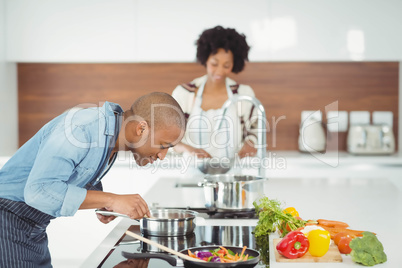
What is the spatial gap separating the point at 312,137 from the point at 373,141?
465 millimetres

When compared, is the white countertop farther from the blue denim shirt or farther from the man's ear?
the man's ear

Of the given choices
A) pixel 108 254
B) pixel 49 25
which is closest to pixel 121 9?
pixel 49 25

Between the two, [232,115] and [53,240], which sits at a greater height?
[232,115]

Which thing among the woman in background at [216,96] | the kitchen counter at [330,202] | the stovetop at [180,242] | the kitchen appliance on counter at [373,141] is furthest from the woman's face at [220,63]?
the stovetop at [180,242]

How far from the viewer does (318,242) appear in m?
1.40

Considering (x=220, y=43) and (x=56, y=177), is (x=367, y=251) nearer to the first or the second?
(x=56, y=177)

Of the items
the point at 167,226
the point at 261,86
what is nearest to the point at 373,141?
the point at 261,86

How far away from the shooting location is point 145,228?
5.60ft

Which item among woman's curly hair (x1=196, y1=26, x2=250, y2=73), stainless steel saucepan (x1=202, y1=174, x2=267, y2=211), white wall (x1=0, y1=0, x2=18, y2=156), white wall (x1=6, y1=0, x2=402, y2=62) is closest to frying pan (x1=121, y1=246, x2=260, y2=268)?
stainless steel saucepan (x1=202, y1=174, x2=267, y2=211)

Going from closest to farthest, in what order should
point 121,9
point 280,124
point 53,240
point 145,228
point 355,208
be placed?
point 145,228 → point 355,208 → point 53,240 → point 121,9 → point 280,124

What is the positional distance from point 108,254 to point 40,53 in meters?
3.13

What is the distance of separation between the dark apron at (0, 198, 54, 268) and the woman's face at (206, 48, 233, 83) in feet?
6.21

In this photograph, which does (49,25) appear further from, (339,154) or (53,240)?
(339,154)

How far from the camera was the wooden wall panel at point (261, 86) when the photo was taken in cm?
461
